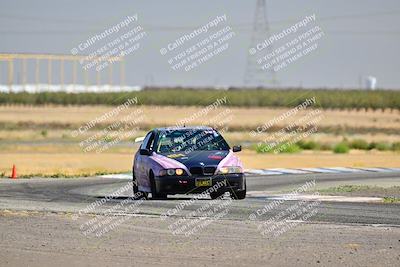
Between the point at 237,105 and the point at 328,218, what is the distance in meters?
98.7

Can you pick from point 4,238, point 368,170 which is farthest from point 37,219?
point 368,170

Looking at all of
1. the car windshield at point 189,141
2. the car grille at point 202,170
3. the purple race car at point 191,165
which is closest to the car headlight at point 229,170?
the purple race car at point 191,165

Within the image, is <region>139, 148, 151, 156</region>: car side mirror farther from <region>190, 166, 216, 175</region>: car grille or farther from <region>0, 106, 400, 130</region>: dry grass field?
<region>0, 106, 400, 130</region>: dry grass field

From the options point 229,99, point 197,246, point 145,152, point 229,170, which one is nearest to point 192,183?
point 229,170

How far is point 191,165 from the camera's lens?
2194cm

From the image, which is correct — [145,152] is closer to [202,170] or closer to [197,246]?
[202,170]

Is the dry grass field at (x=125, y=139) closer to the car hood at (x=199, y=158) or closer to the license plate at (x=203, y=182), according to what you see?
the car hood at (x=199, y=158)

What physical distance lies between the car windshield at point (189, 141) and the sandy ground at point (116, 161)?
508 inches

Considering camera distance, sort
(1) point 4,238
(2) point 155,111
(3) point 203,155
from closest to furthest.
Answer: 1. (1) point 4,238
2. (3) point 203,155
3. (2) point 155,111

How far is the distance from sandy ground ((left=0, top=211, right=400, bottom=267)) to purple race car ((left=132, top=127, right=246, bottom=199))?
167 inches

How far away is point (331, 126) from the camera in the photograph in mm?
84625

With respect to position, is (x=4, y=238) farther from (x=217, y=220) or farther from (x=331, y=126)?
(x=331, y=126)

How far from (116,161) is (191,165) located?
21.7 metres

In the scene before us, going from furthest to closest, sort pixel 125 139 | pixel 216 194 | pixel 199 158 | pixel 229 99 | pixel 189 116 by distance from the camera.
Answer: pixel 229 99 < pixel 189 116 < pixel 125 139 < pixel 216 194 < pixel 199 158
